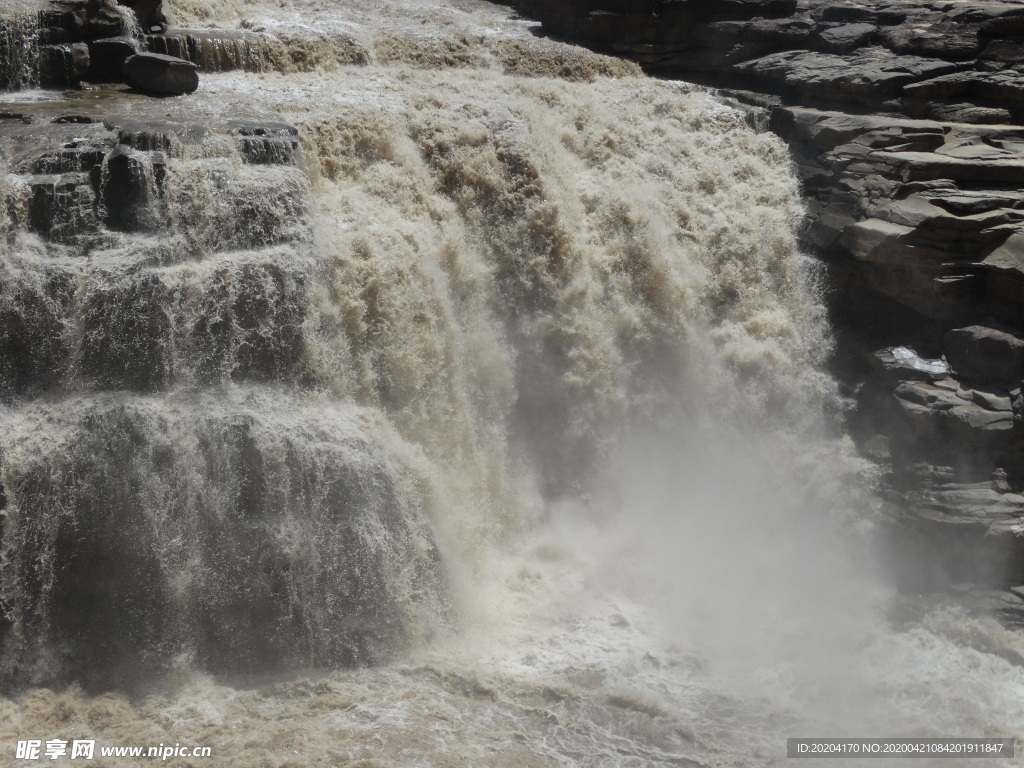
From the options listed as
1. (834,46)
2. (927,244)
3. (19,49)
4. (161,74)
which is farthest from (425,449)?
(834,46)

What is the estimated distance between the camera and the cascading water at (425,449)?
5.80 m

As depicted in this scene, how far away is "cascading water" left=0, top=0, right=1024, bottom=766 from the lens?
580 centimetres

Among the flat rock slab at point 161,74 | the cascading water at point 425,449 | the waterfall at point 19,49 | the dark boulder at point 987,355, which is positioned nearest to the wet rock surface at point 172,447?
the cascading water at point 425,449

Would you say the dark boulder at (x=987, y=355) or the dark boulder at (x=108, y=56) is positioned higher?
the dark boulder at (x=108, y=56)

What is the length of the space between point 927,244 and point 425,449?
449 cm

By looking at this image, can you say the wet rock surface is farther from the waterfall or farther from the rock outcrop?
the rock outcrop

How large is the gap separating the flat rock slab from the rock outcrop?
5.52m

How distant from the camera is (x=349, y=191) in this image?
284 inches

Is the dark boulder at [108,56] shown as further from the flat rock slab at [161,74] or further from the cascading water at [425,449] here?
the cascading water at [425,449]

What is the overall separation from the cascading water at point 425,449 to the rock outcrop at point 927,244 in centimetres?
41

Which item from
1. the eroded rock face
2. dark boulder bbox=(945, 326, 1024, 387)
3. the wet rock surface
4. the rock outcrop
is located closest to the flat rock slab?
the wet rock surface

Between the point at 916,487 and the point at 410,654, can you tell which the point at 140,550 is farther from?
the point at 916,487

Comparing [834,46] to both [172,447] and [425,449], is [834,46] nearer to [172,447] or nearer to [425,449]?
[425,449]

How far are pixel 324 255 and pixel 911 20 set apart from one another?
6986 mm
